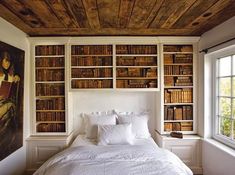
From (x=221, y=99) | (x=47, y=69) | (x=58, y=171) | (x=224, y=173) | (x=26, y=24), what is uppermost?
(x=26, y=24)

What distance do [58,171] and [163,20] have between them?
7.15 feet

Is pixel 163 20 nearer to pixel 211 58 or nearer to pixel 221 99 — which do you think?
pixel 211 58

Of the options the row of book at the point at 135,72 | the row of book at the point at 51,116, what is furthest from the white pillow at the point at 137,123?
the row of book at the point at 51,116

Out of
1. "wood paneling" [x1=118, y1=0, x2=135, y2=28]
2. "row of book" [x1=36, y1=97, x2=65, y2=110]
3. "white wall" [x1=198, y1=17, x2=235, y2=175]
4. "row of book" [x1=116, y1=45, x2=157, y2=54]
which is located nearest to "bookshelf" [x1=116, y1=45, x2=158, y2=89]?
"row of book" [x1=116, y1=45, x2=157, y2=54]

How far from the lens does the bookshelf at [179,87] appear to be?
130 inches

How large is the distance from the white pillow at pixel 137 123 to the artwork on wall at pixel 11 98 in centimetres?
158

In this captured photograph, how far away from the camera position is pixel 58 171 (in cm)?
193

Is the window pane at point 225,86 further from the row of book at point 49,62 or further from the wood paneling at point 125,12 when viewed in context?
the row of book at point 49,62

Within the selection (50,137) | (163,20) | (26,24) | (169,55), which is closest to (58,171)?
(50,137)

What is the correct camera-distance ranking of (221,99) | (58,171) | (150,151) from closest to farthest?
1. (58,171)
2. (150,151)
3. (221,99)

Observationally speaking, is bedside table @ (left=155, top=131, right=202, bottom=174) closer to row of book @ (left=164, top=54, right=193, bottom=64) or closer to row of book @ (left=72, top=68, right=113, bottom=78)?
row of book @ (left=164, top=54, right=193, bottom=64)

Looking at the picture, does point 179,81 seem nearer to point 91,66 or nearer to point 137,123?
point 137,123

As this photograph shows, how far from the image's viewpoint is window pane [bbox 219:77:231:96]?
8.88ft

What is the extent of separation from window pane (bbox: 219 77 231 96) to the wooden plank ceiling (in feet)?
2.65
